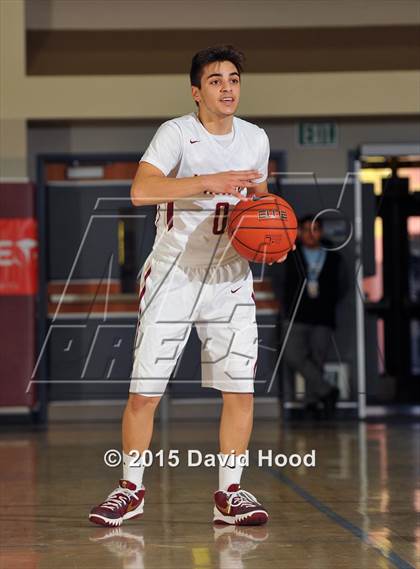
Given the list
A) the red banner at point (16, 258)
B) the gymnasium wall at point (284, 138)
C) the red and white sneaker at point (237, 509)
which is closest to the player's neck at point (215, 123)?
the red and white sneaker at point (237, 509)

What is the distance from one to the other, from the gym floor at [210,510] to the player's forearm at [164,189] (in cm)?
107

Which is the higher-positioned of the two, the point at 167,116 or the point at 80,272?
the point at 167,116

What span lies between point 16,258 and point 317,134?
8.06ft

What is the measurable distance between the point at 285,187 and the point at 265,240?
496 cm

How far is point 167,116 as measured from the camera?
8.16 meters

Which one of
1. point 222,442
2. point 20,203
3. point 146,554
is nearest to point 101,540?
point 146,554

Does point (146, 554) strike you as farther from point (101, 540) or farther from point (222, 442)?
point (222, 442)

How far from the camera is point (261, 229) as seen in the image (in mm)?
3666

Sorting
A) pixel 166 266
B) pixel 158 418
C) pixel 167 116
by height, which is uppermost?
pixel 167 116

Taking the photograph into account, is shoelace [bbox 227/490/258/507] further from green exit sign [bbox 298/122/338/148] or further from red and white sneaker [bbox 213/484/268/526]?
green exit sign [bbox 298/122/338/148]

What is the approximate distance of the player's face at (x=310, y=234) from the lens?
8141 mm

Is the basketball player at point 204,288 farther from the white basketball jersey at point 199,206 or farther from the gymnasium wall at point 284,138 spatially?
the gymnasium wall at point 284,138

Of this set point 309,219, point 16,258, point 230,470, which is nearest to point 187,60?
point 309,219

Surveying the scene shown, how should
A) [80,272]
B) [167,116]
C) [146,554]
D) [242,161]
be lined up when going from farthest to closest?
[80,272] → [167,116] → [242,161] → [146,554]
